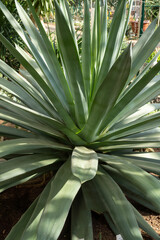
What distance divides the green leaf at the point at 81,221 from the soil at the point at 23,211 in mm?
191

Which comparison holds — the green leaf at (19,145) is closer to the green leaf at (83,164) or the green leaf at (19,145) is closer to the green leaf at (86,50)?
the green leaf at (83,164)

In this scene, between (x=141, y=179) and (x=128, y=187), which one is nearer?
(x=141, y=179)

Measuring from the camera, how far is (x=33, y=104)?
4.80 ft

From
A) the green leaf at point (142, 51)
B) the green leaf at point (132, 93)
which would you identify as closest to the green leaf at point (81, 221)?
the green leaf at point (132, 93)

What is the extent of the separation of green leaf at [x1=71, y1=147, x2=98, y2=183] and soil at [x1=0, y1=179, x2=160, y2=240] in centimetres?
48

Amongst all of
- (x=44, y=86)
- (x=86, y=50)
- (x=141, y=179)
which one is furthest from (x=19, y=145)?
(x=86, y=50)

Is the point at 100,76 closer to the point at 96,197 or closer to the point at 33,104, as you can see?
the point at 33,104

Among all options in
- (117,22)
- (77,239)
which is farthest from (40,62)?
(77,239)

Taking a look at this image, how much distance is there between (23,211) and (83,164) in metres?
0.69

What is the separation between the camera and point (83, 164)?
3.23ft

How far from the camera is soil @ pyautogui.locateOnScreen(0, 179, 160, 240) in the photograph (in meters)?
1.36

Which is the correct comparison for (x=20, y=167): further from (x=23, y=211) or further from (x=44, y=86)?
(x=23, y=211)

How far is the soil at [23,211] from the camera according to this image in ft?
4.47

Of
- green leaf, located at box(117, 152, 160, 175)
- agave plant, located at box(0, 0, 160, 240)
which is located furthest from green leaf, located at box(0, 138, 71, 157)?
green leaf, located at box(117, 152, 160, 175)
